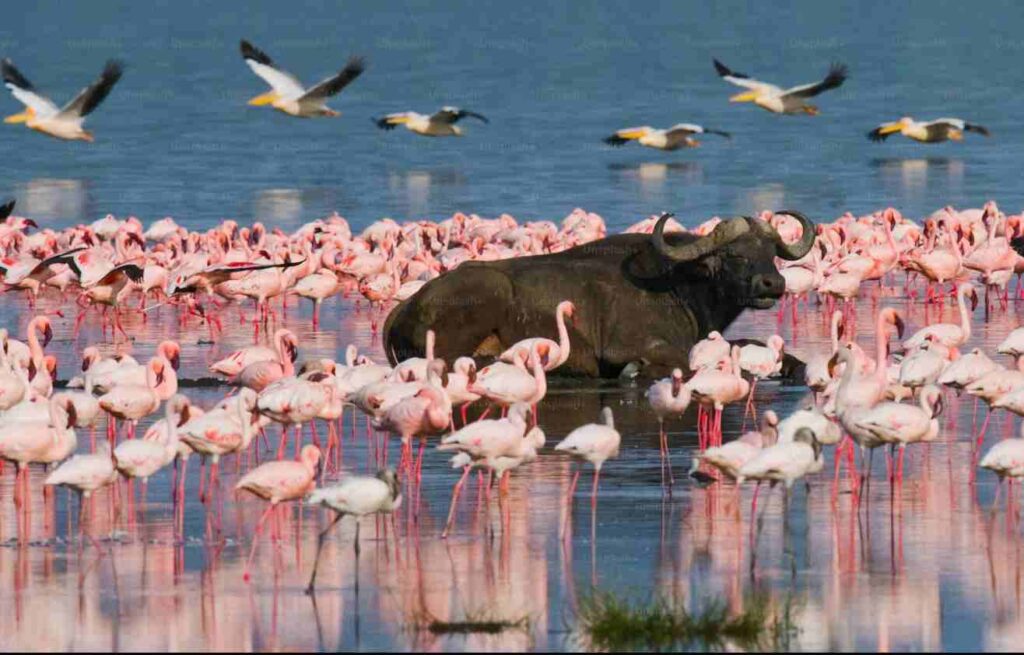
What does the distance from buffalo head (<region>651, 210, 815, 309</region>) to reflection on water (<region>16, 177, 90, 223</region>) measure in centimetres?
2274

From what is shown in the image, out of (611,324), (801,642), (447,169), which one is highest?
(447,169)

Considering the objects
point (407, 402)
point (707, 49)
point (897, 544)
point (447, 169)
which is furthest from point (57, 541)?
point (707, 49)

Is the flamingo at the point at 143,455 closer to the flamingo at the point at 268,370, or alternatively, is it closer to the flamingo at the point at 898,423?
the flamingo at the point at 268,370

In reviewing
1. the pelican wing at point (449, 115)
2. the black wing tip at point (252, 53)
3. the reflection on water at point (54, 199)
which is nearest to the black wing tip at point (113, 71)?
the black wing tip at point (252, 53)

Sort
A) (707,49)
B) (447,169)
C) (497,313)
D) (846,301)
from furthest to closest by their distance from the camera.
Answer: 1. (707,49)
2. (447,169)
3. (846,301)
4. (497,313)

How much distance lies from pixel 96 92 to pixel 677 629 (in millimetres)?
27232

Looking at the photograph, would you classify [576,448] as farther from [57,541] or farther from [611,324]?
[611,324]

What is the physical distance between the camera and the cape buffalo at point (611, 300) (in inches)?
757

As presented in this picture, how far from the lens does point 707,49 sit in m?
107

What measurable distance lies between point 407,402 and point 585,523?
1440 millimetres

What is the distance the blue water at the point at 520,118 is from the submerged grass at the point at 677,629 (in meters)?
29.6

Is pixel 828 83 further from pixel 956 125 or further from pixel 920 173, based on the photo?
pixel 920 173

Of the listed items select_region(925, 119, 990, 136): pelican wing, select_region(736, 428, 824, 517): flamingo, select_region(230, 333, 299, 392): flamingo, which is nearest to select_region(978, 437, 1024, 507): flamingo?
select_region(736, 428, 824, 517): flamingo

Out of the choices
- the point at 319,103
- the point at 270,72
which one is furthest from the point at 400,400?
the point at 319,103
